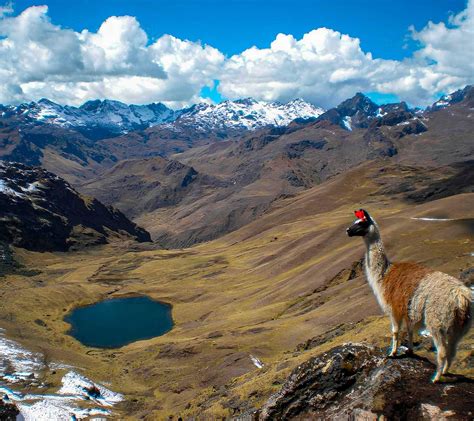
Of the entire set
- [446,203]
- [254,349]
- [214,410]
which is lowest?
[254,349]

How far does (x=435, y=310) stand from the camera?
12.4 metres

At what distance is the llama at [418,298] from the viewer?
12086 millimetres

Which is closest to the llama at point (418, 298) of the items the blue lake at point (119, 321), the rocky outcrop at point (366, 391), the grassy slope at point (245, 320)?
the rocky outcrop at point (366, 391)

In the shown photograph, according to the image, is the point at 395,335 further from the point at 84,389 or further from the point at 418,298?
the point at 84,389

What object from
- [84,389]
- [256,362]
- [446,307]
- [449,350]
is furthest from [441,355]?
[84,389]

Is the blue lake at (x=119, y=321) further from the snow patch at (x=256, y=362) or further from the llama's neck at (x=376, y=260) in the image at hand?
the llama's neck at (x=376, y=260)

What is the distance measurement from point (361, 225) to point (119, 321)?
161 m

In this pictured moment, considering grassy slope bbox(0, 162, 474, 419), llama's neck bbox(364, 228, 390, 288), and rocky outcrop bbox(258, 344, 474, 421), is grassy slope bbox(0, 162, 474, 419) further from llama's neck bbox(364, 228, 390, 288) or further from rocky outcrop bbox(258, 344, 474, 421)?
llama's neck bbox(364, 228, 390, 288)

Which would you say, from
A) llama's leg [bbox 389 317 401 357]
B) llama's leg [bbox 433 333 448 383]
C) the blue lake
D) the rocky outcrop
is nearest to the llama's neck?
llama's leg [bbox 389 317 401 357]

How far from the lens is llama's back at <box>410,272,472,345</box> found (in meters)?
12.1

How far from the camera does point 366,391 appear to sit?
1333 centimetres

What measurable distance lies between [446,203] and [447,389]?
6416 inches

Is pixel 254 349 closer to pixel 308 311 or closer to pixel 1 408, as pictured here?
pixel 308 311

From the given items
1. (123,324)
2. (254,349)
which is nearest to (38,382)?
(254,349)
